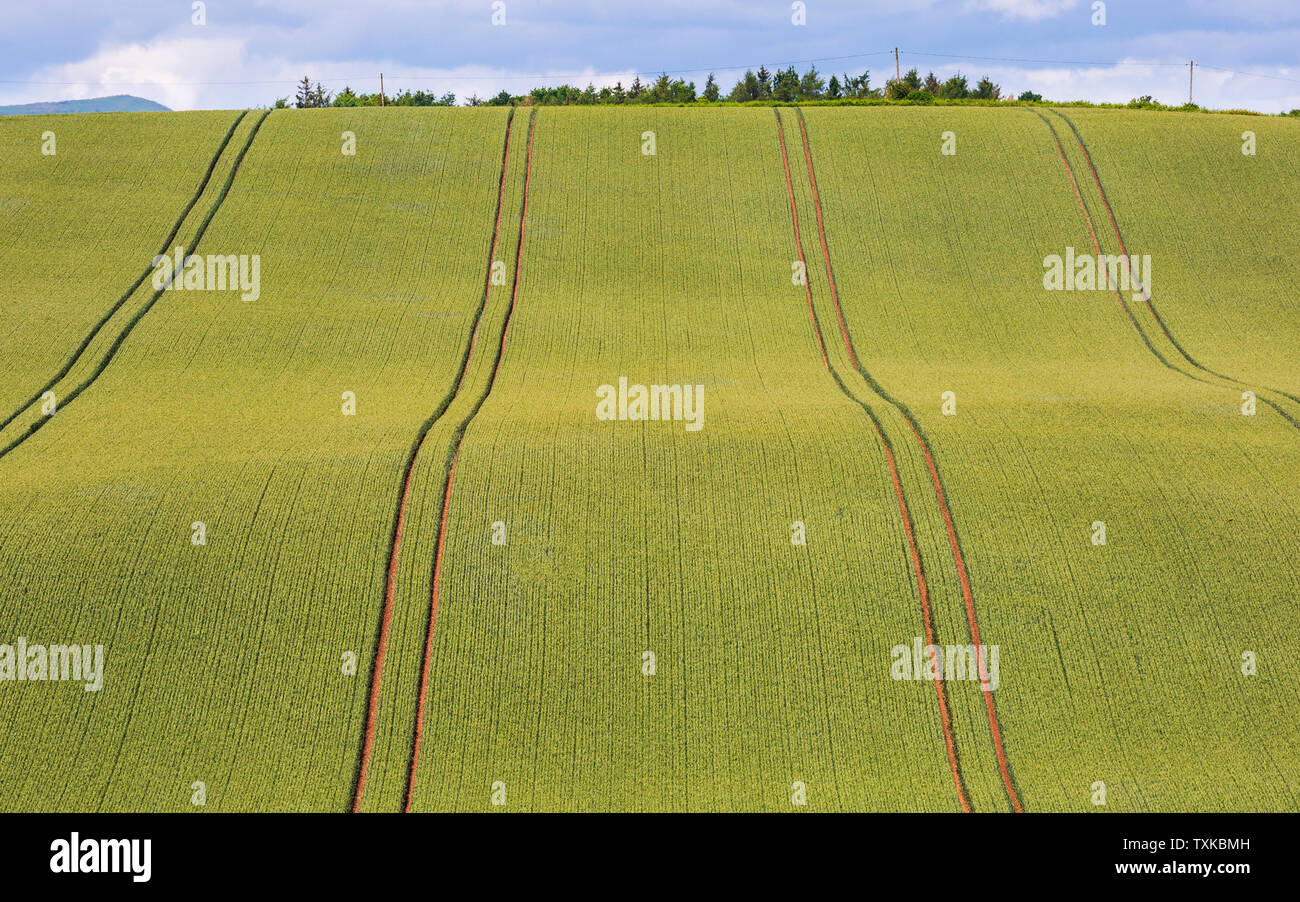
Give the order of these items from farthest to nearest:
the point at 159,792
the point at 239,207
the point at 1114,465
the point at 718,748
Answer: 1. the point at 239,207
2. the point at 1114,465
3. the point at 718,748
4. the point at 159,792

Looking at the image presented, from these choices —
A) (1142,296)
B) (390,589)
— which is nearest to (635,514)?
(390,589)

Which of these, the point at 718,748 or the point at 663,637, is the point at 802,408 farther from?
the point at 718,748

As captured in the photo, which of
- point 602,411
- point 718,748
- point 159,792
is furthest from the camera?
point 602,411

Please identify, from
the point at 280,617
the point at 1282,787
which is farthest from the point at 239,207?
the point at 1282,787

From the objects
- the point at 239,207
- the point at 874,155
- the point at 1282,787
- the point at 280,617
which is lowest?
the point at 1282,787

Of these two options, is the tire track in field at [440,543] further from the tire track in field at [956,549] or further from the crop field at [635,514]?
the tire track in field at [956,549]

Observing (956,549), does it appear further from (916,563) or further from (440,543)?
(440,543)
